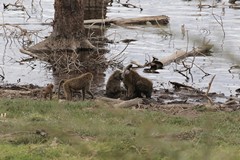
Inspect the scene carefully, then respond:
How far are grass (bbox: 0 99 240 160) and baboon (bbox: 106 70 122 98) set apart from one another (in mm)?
3095

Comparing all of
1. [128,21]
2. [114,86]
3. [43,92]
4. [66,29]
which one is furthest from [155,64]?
[128,21]

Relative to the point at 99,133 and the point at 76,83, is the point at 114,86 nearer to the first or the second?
the point at 76,83

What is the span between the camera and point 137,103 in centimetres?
1365

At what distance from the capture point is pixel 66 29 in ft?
68.5

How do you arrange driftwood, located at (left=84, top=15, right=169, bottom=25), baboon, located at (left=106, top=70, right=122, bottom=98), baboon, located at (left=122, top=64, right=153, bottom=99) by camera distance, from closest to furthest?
baboon, located at (left=122, top=64, right=153, bottom=99) < baboon, located at (left=106, top=70, right=122, bottom=98) < driftwood, located at (left=84, top=15, right=169, bottom=25)

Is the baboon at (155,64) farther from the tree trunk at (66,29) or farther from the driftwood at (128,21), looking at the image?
the driftwood at (128,21)

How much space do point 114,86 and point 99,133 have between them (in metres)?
10.8

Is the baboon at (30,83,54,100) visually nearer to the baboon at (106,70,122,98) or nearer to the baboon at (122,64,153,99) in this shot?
the baboon at (106,70,122,98)

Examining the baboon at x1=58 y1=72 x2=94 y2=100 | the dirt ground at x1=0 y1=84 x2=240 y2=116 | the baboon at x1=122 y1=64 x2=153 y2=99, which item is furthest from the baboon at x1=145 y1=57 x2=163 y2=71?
the baboon at x1=58 y1=72 x2=94 y2=100

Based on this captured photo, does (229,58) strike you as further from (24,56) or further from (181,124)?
(24,56)

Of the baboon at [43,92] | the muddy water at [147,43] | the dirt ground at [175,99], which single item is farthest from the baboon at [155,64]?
the baboon at [43,92]

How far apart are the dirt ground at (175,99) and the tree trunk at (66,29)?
4248 mm

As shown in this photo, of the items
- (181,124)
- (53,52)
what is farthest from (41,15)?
(181,124)

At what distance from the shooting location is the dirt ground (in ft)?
43.5
